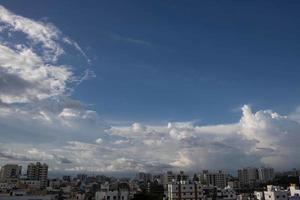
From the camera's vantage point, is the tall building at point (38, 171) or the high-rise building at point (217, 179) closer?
the tall building at point (38, 171)

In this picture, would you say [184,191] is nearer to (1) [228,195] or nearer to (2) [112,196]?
(2) [112,196]

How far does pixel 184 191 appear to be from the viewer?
6856 centimetres

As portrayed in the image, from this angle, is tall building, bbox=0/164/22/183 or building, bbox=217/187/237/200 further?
tall building, bbox=0/164/22/183

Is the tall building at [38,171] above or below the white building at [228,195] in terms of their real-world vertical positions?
above

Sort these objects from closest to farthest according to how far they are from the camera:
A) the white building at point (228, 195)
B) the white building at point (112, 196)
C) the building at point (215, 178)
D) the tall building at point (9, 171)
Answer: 1. the white building at point (112, 196)
2. the white building at point (228, 195)
3. the building at point (215, 178)
4. the tall building at point (9, 171)

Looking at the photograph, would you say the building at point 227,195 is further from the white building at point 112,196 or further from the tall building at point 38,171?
the tall building at point 38,171

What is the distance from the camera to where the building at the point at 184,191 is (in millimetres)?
68250

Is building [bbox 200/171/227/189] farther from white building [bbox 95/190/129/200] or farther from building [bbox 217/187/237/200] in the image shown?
white building [bbox 95/190/129/200]

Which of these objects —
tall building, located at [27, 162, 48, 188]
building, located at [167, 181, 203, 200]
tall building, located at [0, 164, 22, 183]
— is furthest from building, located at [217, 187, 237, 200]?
tall building, located at [0, 164, 22, 183]

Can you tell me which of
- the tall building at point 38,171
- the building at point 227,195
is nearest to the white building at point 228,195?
the building at point 227,195

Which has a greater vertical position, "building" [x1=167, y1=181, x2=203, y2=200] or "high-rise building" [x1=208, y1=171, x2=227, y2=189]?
"high-rise building" [x1=208, y1=171, x2=227, y2=189]

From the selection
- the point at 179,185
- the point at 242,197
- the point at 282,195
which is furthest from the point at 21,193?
the point at 282,195

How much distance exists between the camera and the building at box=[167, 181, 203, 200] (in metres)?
68.2

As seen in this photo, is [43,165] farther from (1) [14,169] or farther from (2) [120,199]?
(2) [120,199]
